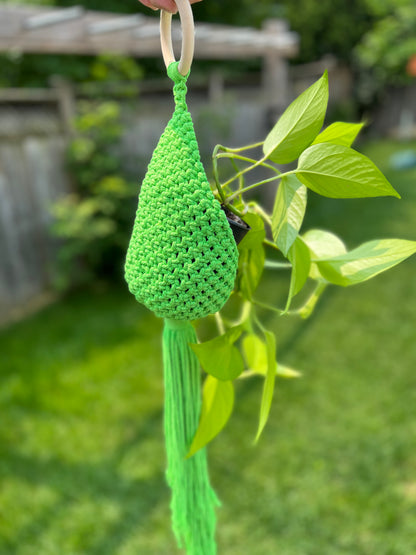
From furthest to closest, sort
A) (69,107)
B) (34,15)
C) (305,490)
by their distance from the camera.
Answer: (69,107) < (34,15) < (305,490)

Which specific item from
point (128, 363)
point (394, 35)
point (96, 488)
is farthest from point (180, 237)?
point (394, 35)

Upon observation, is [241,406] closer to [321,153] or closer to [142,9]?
[321,153]

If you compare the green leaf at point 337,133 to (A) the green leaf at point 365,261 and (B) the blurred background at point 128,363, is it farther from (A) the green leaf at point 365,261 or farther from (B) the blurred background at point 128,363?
(B) the blurred background at point 128,363

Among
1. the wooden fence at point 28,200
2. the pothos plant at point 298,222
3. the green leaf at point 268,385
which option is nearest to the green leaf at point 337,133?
the pothos plant at point 298,222

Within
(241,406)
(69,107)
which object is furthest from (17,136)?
(241,406)

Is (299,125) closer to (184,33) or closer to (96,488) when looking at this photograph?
(184,33)

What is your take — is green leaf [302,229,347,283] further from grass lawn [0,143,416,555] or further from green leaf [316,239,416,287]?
grass lawn [0,143,416,555]

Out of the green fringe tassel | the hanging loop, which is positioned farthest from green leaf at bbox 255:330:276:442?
the hanging loop
